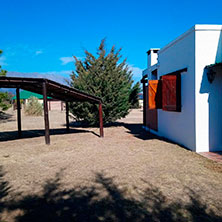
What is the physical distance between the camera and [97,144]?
28.0 feet

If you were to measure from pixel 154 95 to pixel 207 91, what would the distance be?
2.11 metres

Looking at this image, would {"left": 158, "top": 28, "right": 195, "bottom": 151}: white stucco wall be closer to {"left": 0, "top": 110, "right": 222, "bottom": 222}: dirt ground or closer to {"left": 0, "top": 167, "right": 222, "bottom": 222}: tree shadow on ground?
{"left": 0, "top": 110, "right": 222, "bottom": 222}: dirt ground

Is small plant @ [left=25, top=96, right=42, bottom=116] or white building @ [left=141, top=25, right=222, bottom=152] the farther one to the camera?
small plant @ [left=25, top=96, right=42, bottom=116]

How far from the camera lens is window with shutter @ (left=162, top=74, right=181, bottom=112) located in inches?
287

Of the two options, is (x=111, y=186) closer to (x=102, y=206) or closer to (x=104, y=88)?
(x=102, y=206)

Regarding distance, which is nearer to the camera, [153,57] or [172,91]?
[172,91]

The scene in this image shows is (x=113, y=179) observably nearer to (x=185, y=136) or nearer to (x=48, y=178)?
(x=48, y=178)

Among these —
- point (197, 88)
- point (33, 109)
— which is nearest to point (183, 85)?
point (197, 88)

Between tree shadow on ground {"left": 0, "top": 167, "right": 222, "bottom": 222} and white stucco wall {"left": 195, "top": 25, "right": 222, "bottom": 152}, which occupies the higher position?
white stucco wall {"left": 195, "top": 25, "right": 222, "bottom": 152}

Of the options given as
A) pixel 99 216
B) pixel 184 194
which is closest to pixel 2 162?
pixel 99 216

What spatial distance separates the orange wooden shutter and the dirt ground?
185cm

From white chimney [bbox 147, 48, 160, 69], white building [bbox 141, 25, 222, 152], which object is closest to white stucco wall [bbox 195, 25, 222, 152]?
white building [bbox 141, 25, 222, 152]

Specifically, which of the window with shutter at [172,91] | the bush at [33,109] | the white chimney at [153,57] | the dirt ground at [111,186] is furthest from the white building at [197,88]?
the bush at [33,109]

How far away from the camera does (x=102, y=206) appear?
3406 millimetres
